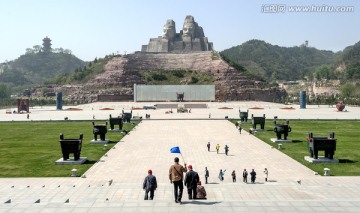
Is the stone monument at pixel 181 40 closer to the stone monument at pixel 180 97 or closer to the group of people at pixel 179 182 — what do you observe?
the stone monument at pixel 180 97

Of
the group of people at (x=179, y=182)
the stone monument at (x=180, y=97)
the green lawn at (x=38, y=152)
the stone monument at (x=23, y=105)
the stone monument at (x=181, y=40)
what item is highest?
the stone monument at (x=181, y=40)

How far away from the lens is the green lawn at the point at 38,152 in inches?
1030

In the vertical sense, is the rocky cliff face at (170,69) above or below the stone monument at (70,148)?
above

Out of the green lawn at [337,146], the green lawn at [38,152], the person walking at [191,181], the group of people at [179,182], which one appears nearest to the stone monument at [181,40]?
the green lawn at [337,146]

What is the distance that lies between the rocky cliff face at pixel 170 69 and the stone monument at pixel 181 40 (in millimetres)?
8768

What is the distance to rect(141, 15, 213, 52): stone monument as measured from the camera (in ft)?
574

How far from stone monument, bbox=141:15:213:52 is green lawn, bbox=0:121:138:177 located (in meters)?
128

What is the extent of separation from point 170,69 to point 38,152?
410 feet

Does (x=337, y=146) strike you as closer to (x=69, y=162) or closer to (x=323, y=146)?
(x=323, y=146)

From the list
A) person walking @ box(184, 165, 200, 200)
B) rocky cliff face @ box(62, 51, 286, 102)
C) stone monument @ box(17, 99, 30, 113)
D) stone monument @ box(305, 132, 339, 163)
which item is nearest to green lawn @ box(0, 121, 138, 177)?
person walking @ box(184, 165, 200, 200)

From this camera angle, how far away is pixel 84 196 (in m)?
18.8

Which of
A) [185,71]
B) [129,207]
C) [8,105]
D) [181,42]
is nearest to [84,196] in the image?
[129,207]

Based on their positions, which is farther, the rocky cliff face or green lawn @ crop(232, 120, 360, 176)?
the rocky cliff face

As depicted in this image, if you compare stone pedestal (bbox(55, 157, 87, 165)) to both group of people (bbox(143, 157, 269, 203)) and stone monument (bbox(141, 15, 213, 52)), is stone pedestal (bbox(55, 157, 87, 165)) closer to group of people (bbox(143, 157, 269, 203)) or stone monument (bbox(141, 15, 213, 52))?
group of people (bbox(143, 157, 269, 203))
